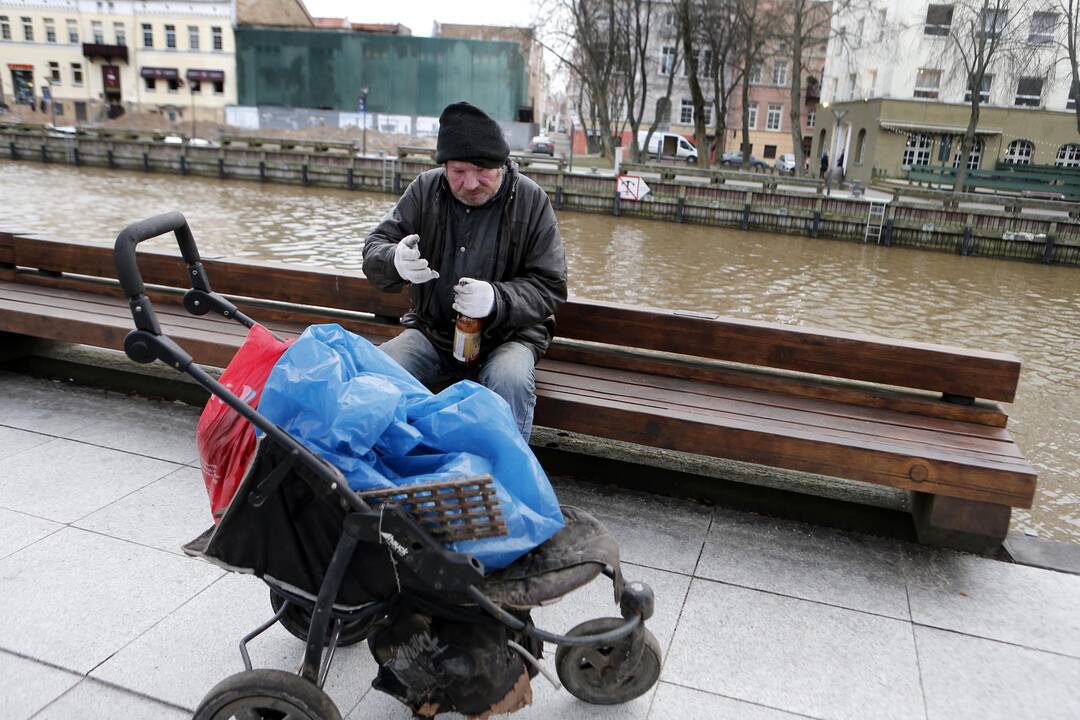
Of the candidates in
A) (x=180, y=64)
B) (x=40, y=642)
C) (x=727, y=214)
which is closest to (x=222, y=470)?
(x=40, y=642)

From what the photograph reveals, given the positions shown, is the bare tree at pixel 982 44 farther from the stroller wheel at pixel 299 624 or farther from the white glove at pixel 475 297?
the stroller wheel at pixel 299 624

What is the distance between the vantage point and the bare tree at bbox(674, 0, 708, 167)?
33.1 metres

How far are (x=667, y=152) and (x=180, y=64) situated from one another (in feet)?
115

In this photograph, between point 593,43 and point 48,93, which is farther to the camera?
point 48,93

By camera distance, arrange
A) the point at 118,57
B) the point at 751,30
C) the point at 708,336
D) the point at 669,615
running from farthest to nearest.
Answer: the point at 118,57 < the point at 751,30 < the point at 708,336 < the point at 669,615

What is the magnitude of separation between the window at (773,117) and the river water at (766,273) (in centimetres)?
4520

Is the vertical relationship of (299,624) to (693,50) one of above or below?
below

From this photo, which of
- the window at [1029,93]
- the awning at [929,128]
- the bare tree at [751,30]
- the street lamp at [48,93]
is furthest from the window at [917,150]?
the street lamp at [48,93]

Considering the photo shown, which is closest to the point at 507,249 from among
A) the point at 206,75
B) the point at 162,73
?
the point at 206,75

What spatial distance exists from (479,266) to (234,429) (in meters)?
1.47

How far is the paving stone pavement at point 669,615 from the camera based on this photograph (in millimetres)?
2555

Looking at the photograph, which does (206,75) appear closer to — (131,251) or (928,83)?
(928,83)

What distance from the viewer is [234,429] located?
226cm

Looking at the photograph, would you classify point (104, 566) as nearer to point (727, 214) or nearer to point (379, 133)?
point (727, 214)
